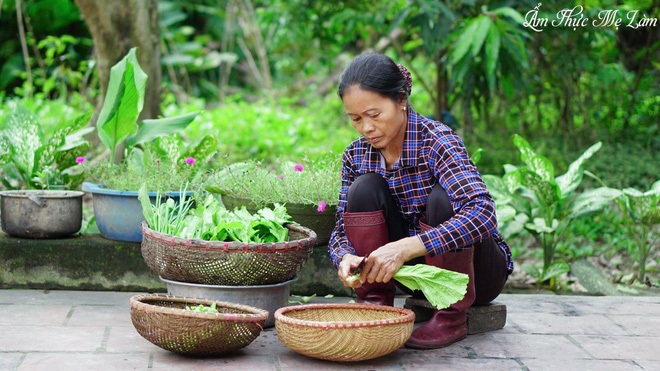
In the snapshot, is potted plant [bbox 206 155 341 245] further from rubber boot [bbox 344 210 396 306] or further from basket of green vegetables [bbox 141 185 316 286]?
rubber boot [bbox 344 210 396 306]

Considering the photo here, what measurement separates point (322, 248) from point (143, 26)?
221 centimetres

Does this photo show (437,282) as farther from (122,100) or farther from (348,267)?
(122,100)

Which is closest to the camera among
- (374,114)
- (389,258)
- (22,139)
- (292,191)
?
(389,258)

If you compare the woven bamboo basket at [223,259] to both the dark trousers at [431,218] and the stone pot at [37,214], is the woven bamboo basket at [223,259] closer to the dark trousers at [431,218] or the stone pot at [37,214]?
the dark trousers at [431,218]

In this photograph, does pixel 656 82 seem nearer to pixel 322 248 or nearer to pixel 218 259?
pixel 322 248

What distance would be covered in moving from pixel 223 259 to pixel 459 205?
2.79ft

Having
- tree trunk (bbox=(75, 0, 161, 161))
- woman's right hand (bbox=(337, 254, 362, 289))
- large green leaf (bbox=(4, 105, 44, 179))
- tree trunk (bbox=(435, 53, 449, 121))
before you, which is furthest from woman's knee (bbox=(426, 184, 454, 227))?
tree trunk (bbox=(435, 53, 449, 121))

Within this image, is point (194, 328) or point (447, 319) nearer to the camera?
point (194, 328)

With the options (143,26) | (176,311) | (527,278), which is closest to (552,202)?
(527,278)

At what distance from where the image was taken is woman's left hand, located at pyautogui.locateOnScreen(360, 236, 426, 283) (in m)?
2.40

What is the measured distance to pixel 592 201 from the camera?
4.00 metres

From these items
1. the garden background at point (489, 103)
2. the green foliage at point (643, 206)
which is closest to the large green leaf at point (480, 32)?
the garden background at point (489, 103)

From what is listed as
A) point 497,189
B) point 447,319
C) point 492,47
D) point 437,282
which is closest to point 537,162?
point 497,189

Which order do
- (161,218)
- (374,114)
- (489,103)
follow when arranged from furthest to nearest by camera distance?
(489,103) < (161,218) < (374,114)
